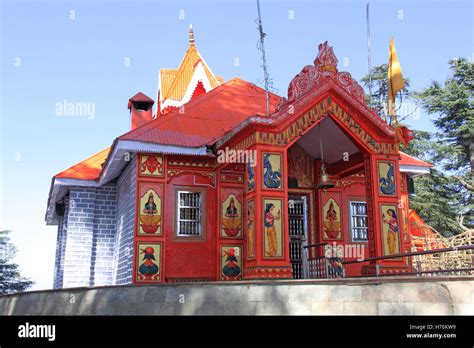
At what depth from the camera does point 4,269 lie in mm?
34406

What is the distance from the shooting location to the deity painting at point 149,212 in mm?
13102

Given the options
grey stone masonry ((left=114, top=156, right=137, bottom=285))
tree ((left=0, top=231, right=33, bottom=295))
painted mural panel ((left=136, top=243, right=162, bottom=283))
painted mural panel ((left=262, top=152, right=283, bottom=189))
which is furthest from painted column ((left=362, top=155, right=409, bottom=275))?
tree ((left=0, top=231, right=33, bottom=295))

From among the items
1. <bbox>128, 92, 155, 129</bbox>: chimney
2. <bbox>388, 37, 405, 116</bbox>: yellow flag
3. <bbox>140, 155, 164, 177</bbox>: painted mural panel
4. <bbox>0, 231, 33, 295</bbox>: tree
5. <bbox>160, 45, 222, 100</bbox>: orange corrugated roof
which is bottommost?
<bbox>0, 231, 33, 295</bbox>: tree

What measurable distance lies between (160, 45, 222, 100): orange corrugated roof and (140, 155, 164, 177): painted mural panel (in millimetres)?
8249

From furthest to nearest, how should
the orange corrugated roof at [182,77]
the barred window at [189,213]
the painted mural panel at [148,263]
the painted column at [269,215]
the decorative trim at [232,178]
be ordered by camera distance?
the orange corrugated roof at [182,77] → the decorative trim at [232,178] → the barred window at [189,213] → the painted mural panel at [148,263] → the painted column at [269,215]

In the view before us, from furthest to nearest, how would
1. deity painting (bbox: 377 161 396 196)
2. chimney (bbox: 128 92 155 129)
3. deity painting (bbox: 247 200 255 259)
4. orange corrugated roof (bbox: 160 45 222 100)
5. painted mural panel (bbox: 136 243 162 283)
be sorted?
1. orange corrugated roof (bbox: 160 45 222 100)
2. chimney (bbox: 128 92 155 129)
3. painted mural panel (bbox: 136 243 162 283)
4. deity painting (bbox: 377 161 396 196)
5. deity painting (bbox: 247 200 255 259)

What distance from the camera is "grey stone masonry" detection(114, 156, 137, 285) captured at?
44.7 ft

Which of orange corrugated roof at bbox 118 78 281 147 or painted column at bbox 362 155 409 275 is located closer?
painted column at bbox 362 155 409 275

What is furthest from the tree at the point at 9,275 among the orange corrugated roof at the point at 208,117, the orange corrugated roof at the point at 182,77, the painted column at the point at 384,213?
the painted column at the point at 384,213

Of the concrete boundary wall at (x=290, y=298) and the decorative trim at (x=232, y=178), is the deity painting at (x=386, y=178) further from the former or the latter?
the concrete boundary wall at (x=290, y=298)

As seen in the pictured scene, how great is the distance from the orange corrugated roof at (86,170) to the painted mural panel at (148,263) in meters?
4.89

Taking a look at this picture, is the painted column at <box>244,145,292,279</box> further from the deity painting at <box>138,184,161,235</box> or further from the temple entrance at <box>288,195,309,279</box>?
the temple entrance at <box>288,195,309,279</box>
